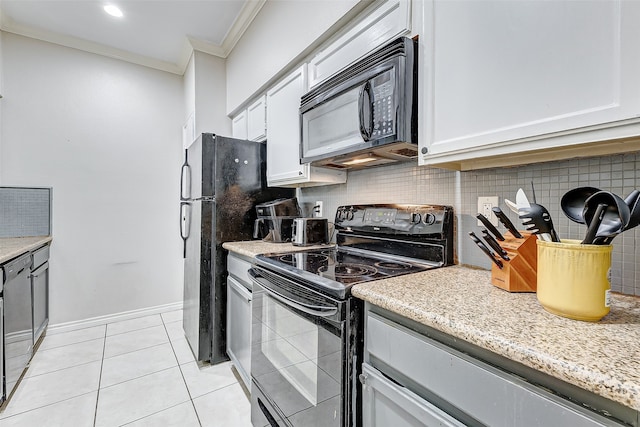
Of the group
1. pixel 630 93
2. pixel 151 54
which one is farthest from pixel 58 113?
pixel 630 93

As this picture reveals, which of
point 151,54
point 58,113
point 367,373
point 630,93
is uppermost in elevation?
point 151,54

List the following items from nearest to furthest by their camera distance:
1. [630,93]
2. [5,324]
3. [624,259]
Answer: [630,93] → [624,259] → [5,324]

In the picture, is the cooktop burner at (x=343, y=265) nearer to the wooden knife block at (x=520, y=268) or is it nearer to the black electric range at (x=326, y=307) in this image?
the black electric range at (x=326, y=307)

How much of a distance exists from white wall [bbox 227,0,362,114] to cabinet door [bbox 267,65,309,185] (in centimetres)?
12

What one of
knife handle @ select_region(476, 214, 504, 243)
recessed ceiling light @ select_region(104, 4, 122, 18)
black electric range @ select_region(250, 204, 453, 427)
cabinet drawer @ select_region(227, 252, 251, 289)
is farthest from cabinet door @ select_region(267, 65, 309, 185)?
recessed ceiling light @ select_region(104, 4, 122, 18)

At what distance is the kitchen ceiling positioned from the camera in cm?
232

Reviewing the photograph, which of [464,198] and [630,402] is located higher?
[464,198]

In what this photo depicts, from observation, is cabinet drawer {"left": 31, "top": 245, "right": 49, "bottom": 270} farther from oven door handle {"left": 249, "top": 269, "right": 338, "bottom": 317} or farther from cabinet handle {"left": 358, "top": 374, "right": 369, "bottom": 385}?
cabinet handle {"left": 358, "top": 374, "right": 369, "bottom": 385}

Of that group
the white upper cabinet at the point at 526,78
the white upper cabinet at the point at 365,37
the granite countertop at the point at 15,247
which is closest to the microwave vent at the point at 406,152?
the white upper cabinet at the point at 526,78

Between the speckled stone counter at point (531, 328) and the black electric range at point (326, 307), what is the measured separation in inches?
6.4

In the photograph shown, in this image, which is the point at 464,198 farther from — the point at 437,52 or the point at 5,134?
the point at 5,134

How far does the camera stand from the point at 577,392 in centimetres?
50

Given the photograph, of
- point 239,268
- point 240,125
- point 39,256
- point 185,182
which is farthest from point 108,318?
point 240,125

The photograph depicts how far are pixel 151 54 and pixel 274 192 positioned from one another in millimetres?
2067
